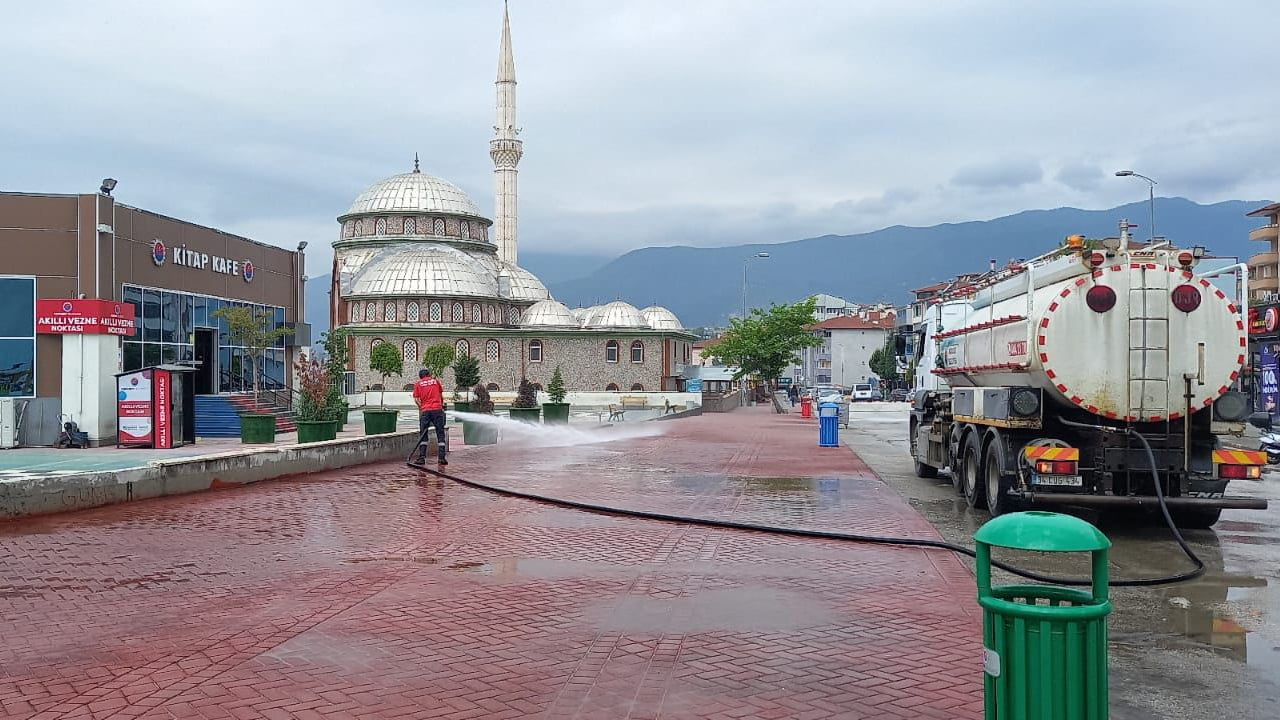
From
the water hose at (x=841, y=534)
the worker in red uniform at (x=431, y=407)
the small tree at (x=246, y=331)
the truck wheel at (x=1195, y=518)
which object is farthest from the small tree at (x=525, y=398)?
the truck wheel at (x=1195, y=518)

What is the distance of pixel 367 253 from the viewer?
3196 inches

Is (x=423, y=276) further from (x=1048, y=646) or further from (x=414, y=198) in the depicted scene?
(x=1048, y=646)

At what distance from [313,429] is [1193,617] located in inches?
668

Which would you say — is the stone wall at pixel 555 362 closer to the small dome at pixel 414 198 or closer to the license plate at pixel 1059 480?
the small dome at pixel 414 198

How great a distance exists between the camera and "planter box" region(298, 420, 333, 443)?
68.5 ft

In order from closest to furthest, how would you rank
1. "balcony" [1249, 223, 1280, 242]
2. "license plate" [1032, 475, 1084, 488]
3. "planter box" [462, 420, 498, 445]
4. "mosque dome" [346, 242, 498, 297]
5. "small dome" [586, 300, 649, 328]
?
1. "license plate" [1032, 475, 1084, 488]
2. "planter box" [462, 420, 498, 445]
3. "balcony" [1249, 223, 1280, 242]
4. "mosque dome" [346, 242, 498, 297]
5. "small dome" [586, 300, 649, 328]

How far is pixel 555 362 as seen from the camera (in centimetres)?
7638

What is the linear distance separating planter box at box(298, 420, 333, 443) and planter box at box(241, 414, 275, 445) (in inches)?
70.3

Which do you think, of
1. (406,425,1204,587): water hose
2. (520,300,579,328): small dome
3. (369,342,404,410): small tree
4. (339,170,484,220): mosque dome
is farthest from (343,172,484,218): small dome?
(406,425,1204,587): water hose

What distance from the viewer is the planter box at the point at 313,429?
2089 cm

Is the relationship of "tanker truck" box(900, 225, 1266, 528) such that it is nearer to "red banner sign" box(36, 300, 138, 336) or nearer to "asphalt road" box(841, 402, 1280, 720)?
"asphalt road" box(841, 402, 1280, 720)

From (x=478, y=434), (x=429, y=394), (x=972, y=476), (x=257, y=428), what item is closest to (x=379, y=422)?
(x=478, y=434)

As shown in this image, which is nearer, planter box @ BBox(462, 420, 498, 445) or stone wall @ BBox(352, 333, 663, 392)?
planter box @ BBox(462, 420, 498, 445)

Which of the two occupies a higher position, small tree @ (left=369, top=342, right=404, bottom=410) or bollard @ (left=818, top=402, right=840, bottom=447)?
small tree @ (left=369, top=342, right=404, bottom=410)
